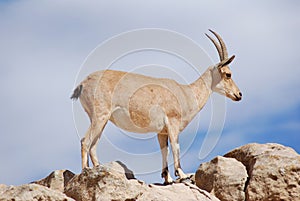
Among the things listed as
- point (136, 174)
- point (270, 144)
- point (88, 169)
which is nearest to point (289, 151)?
point (270, 144)

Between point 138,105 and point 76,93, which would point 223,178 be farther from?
point 76,93

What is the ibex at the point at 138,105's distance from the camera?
44.4ft

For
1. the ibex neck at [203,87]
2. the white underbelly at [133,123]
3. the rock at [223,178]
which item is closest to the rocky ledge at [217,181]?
the rock at [223,178]

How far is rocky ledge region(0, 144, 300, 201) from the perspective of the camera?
390 inches

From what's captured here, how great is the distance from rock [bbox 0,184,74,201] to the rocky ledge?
498mm

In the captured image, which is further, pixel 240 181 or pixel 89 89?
pixel 89 89

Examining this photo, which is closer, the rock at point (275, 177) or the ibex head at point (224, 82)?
the rock at point (275, 177)

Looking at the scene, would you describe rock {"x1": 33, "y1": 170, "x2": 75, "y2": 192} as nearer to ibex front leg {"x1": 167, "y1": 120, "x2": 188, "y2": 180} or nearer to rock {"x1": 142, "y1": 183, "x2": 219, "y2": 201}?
rock {"x1": 142, "y1": 183, "x2": 219, "y2": 201}

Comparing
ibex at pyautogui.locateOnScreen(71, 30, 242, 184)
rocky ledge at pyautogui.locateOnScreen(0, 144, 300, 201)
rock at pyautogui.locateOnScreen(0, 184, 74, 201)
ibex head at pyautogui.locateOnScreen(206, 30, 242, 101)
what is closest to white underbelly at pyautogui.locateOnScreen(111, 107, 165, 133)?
ibex at pyautogui.locateOnScreen(71, 30, 242, 184)

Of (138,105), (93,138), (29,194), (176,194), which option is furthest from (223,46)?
(29,194)

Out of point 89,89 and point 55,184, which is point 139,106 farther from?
point 55,184

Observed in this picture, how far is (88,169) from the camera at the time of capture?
10.1m

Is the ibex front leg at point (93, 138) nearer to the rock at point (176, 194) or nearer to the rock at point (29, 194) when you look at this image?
the rock at point (176, 194)

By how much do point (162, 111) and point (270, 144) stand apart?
283cm
